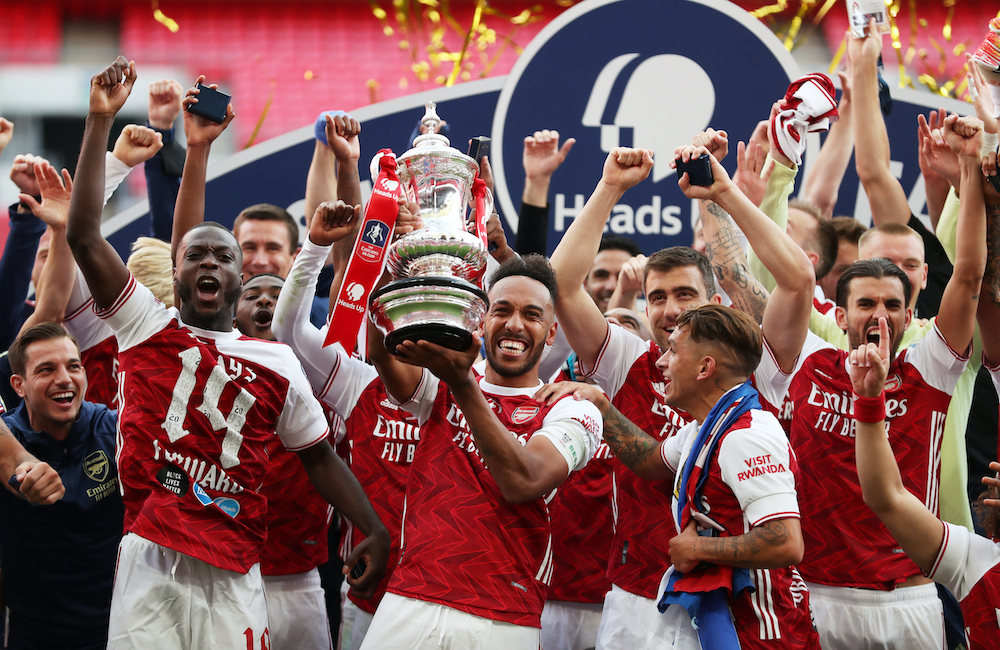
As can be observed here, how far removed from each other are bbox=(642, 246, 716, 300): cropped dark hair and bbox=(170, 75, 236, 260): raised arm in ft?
6.27

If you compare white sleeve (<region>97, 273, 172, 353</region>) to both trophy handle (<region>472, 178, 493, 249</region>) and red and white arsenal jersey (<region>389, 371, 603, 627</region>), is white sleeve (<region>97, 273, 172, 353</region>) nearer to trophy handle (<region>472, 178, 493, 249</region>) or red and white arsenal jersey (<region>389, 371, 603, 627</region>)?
red and white arsenal jersey (<region>389, 371, 603, 627</region>)

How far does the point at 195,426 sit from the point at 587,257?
1.58 m

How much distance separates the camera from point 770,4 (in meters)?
6.65

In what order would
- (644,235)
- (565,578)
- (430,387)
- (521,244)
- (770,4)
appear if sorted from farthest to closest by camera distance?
1. (770,4)
2. (644,235)
3. (521,244)
4. (565,578)
5. (430,387)

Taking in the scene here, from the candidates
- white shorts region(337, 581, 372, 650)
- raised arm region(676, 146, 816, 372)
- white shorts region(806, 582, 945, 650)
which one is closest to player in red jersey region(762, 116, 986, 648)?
white shorts region(806, 582, 945, 650)

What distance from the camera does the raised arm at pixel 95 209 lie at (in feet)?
10.4

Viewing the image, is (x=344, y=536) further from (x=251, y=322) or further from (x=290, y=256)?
(x=290, y=256)

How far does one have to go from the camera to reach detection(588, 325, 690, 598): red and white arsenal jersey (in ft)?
11.2

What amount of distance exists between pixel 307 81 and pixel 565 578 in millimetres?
4421

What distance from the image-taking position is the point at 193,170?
13.3ft

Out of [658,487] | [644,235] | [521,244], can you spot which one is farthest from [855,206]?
[658,487]

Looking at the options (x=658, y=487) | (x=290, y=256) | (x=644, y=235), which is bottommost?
(x=658, y=487)

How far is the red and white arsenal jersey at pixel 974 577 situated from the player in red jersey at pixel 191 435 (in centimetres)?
193

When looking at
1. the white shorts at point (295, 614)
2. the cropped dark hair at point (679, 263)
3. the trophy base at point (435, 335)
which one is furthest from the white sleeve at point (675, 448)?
the white shorts at point (295, 614)
